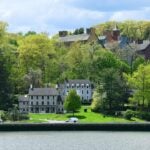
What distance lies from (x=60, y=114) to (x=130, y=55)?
40740 mm

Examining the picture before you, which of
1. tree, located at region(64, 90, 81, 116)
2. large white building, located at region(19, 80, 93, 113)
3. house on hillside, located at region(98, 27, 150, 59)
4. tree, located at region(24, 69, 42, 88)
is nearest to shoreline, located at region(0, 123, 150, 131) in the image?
tree, located at region(64, 90, 81, 116)

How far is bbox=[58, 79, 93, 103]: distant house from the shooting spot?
137 metres

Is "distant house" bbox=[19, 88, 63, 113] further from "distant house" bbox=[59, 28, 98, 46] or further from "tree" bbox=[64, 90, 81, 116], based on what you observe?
"distant house" bbox=[59, 28, 98, 46]

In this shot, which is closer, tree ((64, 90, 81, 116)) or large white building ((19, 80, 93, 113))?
tree ((64, 90, 81, 116))

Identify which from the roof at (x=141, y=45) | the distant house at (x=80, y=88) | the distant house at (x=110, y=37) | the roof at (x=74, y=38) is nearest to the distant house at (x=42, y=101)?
the distant house at (x=80, y=88)

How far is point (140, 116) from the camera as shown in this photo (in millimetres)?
116062

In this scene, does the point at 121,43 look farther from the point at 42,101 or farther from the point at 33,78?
the point at 42,101

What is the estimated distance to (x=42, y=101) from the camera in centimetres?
12912

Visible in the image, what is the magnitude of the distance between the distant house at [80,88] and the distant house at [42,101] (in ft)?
22.2
